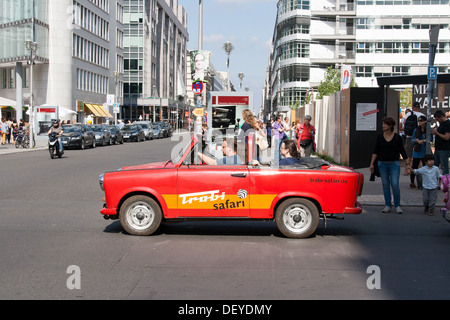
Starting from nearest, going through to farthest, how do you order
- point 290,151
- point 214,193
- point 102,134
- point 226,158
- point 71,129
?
point 214,193 → point 226,158 → point 290,151 → point 71,129 → point 102,134

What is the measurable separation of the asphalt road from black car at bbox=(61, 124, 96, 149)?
23.9m

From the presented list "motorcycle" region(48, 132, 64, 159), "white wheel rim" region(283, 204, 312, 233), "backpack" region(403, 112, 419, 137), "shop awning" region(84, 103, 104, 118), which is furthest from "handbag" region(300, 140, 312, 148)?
"shop awning" region(84, 103, 104, 118)

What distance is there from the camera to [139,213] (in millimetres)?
8047

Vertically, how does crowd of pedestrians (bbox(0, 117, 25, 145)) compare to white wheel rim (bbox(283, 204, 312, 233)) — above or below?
above

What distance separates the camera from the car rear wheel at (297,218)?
26.0ft

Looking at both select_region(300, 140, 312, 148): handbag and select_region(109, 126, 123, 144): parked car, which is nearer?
select_region(300, 140, 312, 148): handbag

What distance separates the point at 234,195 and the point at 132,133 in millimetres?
42901

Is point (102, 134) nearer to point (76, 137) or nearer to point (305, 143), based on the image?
point (76, 137)

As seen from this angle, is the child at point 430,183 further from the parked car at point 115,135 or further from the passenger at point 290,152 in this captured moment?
the parked car at point 115,135

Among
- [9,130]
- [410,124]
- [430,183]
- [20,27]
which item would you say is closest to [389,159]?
[430,183]

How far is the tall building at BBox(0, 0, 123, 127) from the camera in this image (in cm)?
5641

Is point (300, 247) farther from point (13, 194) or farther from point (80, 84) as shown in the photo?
point (80, 84)

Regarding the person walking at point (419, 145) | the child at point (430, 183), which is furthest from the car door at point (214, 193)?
the person walking at point (419, 145)

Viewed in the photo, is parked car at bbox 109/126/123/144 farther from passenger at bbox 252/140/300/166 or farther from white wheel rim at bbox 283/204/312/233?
white wheel rim at bbox 283/204/312/233
